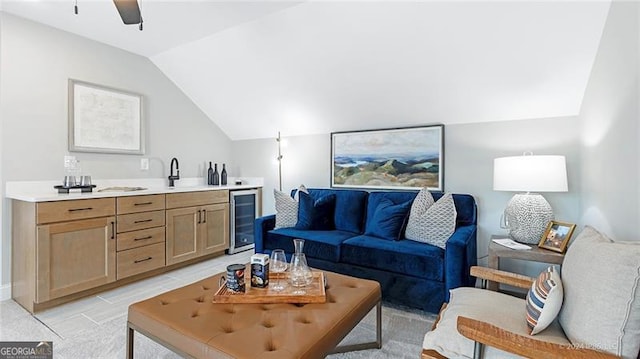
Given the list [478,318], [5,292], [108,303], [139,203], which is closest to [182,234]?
[139,203]

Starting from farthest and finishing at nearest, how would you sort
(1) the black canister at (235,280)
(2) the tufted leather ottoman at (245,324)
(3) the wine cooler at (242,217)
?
1. (3) the wine cooler at (242,217)
2. (1) the black canister at (235,280)
3. (2) the tufted leather ottoman at (245,324)

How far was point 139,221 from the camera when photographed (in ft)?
9.59

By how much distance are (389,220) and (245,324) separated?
170 centimetres

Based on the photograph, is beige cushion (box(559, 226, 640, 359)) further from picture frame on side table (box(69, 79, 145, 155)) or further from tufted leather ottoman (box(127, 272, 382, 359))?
picture frame on side table (box(69, 79, 145, 155))

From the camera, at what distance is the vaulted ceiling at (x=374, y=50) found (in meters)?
2.20

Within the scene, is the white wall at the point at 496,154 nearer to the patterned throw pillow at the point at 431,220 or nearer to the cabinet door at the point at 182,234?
the patterned throw pillow at the point at 431,220

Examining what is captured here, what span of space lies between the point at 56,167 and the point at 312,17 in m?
2.67

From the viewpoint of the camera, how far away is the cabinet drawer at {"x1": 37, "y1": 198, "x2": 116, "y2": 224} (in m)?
2.30

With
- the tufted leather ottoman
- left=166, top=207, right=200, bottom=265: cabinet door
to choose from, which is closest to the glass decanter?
the tufted leather ottoman

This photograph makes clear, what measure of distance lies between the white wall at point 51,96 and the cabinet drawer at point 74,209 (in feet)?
1.96

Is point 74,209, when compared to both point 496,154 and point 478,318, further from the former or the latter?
point 496,154

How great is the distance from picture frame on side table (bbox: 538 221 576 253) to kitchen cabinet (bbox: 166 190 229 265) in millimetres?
3193

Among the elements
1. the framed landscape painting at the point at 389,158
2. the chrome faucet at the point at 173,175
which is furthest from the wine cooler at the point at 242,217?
the framed landscape painting at the point at 389,158

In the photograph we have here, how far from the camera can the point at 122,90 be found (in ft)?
10.8
